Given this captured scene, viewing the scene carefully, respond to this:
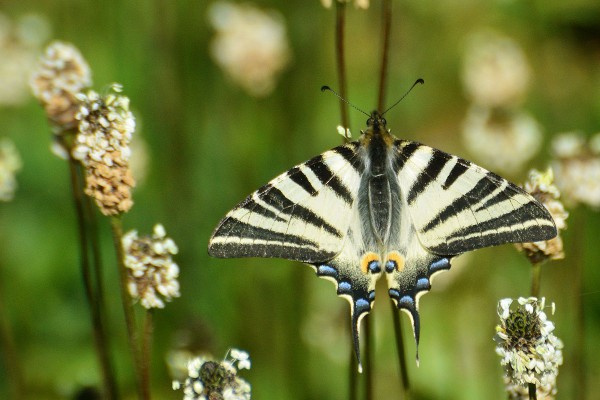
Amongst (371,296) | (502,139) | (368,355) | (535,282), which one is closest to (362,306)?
(371,296)

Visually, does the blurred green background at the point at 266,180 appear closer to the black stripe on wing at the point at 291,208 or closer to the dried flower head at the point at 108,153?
the black stripe on wing at the point at 291,208

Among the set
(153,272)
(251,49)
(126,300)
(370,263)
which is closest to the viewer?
(126,300)

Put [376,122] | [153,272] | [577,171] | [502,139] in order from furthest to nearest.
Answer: [502,139]
[577,171]
[376,122]
[153,272]

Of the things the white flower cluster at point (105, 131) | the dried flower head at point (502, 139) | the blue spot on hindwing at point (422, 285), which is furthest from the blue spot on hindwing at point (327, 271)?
the dried flower head at point (502, 139)

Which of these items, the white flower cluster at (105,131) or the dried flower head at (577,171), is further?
the dried flower head at (577,171)

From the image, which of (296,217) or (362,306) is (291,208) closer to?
(296,217)

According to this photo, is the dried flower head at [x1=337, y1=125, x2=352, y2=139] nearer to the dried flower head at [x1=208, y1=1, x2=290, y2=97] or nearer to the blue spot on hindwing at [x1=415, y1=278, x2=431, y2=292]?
the blue spot on hindwing at [x1=415, y1=278, x2=431, y2=292]
